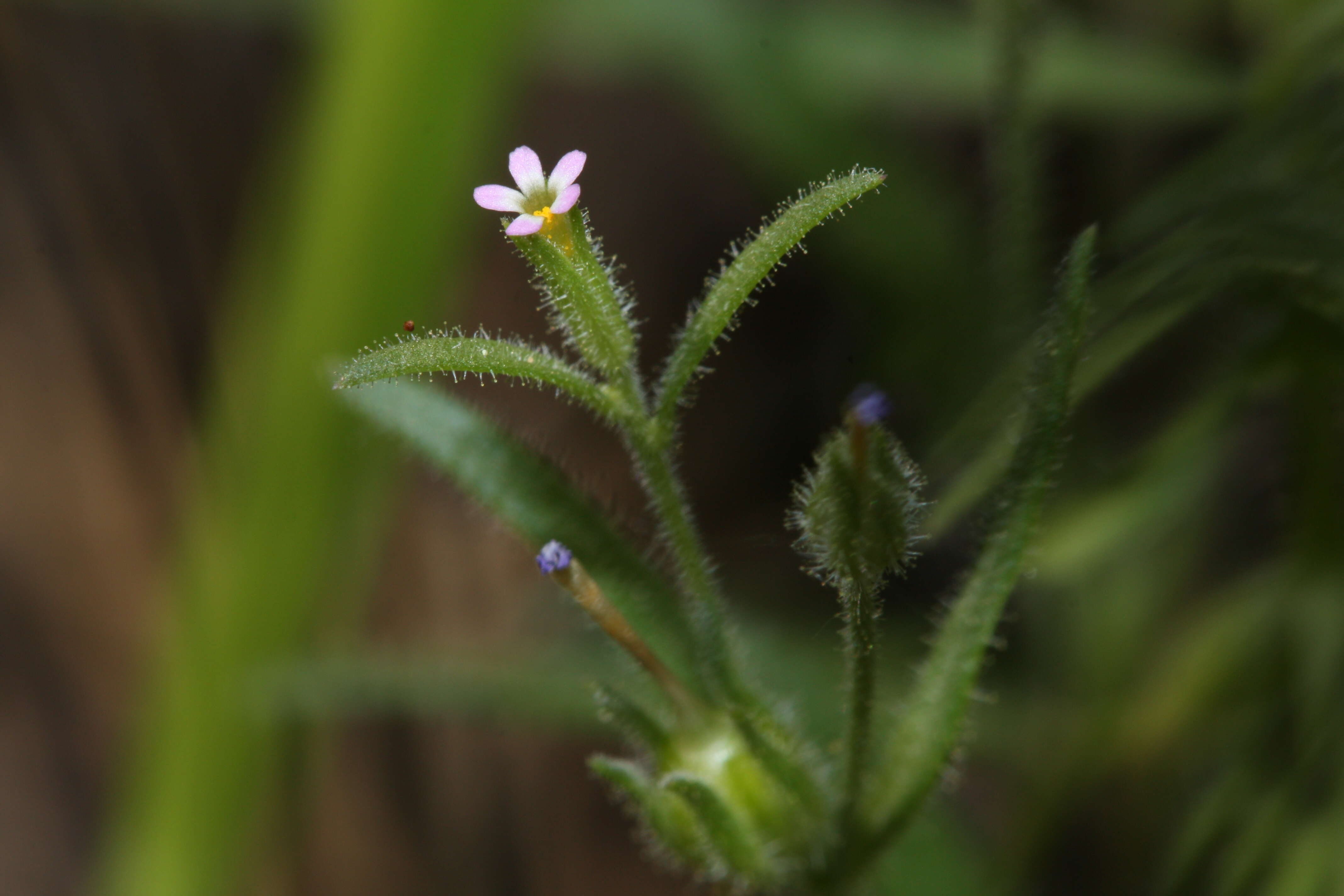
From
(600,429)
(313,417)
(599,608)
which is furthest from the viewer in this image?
(600,429)

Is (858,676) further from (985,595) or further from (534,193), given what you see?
(534,193)

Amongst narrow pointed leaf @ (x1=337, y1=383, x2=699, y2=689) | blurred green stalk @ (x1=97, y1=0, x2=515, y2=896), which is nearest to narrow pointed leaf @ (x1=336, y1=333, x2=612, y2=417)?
narrow pointed leaf @ (x1=337, y1=383, x2=699, y2=689)

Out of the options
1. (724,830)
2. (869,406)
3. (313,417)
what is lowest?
(724,830)

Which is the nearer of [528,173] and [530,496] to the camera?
[528,173]

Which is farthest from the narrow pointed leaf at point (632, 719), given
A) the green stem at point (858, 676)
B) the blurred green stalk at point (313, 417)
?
the blurred green stalk at point (313, 417)

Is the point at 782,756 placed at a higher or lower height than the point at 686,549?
lower

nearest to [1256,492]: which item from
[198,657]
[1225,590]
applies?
[1225,590]

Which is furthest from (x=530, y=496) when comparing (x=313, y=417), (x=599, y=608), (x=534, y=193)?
(x=313, y=417)

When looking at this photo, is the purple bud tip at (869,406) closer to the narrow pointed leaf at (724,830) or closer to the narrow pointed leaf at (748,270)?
the narrow pointed leaf at (748,270)
